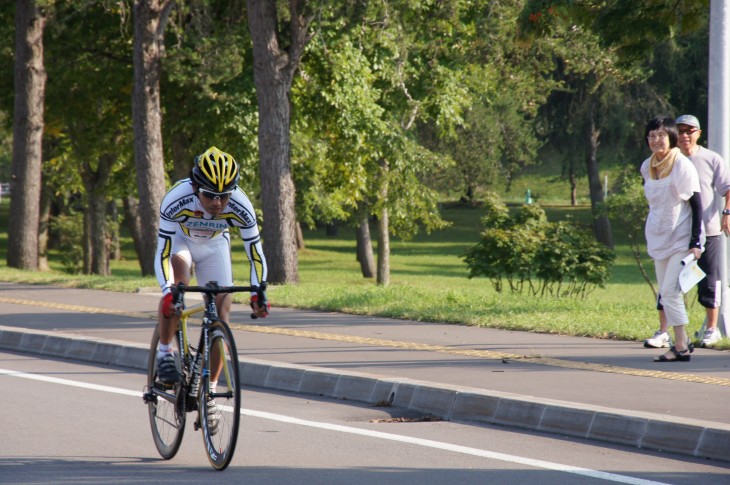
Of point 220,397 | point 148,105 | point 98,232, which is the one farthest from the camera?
point 98,232

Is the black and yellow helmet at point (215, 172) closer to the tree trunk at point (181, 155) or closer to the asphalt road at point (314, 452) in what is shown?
the asphalt road at point (314, 452)

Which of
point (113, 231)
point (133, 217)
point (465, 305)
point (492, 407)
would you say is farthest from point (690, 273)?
point (113, 231)

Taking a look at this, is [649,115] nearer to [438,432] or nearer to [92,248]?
[92,248]

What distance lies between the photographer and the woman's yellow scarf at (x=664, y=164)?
9777 millimetres

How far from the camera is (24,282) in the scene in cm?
1991

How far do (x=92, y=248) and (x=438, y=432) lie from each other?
30921 millimetres

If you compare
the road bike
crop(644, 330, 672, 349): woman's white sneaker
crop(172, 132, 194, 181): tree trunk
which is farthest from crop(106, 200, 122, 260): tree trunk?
the road bike

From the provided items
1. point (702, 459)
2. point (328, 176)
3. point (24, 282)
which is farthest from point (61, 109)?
point (702, 459)

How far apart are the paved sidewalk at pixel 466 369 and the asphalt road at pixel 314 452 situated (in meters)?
0.17

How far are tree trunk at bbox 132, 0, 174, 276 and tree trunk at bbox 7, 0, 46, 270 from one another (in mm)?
5269

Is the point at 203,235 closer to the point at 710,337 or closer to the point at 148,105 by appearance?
the point at 710,337

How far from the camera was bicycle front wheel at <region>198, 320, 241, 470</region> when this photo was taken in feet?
20.5

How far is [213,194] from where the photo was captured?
21.2ft

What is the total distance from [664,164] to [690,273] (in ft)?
3.15
